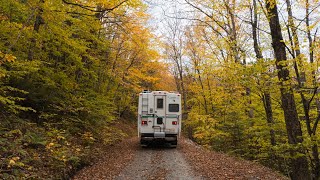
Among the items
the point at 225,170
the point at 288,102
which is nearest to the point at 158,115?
the point at 225,170

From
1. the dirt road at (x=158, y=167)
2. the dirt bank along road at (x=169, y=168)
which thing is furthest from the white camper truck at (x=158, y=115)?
the dirt bank along road at (x=169, y=168)

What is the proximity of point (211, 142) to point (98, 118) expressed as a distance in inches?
363

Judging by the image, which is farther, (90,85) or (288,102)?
(90,85)

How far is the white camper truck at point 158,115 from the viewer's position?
1246 cm

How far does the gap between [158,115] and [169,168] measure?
423 cm

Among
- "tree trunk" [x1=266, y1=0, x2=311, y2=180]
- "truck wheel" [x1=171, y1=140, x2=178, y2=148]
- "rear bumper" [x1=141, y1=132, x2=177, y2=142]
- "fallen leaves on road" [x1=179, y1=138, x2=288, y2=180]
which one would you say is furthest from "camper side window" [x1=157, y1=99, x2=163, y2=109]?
"tree trunk" [x1=266, y1=0, x2=311, y2=180]

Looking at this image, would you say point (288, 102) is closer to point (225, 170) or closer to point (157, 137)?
point (225, 170)

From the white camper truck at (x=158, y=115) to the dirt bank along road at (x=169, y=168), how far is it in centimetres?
146

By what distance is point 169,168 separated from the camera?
8.52 m

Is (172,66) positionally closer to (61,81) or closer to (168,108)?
(168,108)

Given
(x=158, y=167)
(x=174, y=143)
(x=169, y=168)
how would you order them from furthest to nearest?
1. (x=174, y=143)
2. (x=158, y=167)
3. (x=169, y=168)

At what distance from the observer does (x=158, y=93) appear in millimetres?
12539

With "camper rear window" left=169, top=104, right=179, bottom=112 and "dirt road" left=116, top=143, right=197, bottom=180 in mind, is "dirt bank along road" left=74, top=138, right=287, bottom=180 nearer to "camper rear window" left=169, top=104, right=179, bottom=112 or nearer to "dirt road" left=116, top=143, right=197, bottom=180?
"dirt road" left=116, top=143, right=197, bottom=180

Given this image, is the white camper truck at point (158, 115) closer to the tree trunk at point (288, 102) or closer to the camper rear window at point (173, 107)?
the camper rear window at point (173, 107)
